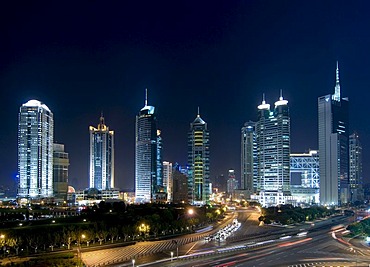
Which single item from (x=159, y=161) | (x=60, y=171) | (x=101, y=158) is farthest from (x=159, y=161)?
(x=60, y=171)

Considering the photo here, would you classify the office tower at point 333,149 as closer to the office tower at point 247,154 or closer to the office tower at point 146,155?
the office tower at point 247,154

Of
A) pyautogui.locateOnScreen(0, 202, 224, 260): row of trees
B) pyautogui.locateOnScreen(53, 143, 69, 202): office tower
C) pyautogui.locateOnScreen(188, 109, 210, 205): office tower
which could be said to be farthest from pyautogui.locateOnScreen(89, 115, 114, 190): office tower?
pyautogui.locateOnScreen(0, 202, 224, 260): row of trees

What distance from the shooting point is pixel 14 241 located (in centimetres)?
4188

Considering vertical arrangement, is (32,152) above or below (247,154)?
below

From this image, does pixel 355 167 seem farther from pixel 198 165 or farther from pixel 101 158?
pixel 101 158

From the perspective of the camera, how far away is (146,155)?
15788 cm

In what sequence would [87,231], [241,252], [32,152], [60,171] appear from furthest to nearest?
[60,171], [32,152], [87,231], [241,252]

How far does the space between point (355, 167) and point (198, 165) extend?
5665cm

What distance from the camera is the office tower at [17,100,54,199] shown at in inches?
4911

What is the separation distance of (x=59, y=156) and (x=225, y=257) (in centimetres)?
11175

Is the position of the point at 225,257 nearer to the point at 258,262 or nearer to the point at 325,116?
the point at 258,262

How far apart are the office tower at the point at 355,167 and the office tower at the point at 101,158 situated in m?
89.3

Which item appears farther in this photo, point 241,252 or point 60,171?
point 60,171

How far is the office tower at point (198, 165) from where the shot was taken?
13500cm
